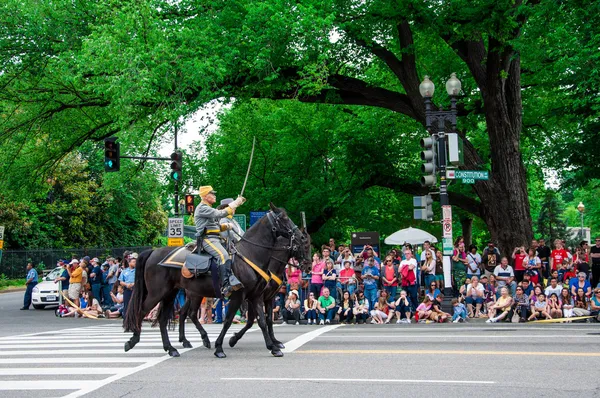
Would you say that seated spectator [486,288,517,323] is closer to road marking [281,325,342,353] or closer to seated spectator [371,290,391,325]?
seated spectator [371,290,391,325]

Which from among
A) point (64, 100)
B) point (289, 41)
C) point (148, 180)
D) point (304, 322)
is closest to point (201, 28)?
point (289, 41)

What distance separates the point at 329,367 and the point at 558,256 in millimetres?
14016

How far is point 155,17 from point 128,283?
807 cm

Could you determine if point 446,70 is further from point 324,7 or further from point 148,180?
point 148,180

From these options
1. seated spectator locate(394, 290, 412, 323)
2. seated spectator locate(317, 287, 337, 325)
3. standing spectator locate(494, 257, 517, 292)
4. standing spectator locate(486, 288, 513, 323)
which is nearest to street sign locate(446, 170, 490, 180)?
standing spectator locate(494, 257, 517, 292)

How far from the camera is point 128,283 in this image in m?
23.6

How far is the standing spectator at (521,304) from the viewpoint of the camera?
20.9 m

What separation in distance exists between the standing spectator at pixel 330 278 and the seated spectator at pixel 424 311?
2.47 m

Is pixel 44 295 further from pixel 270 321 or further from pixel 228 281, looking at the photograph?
pixel 228 281

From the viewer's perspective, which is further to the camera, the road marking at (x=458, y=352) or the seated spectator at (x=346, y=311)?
the seated spectator at (x=346, y=311)

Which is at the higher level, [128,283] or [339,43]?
[339,43]

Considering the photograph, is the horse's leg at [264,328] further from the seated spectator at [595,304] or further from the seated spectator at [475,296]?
the seated spectator at [595,304]

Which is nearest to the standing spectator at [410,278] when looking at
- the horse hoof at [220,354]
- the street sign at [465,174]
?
the street sign at [465,174]

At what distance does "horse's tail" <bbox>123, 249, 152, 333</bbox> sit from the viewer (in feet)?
42.7
